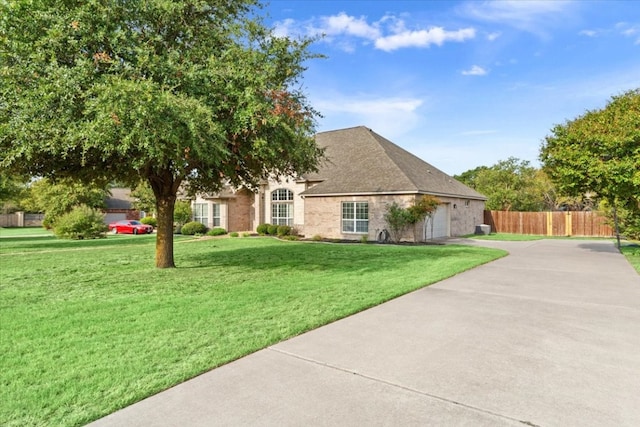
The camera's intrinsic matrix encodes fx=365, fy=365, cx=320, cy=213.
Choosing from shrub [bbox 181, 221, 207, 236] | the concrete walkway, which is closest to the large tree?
the concrete walkway

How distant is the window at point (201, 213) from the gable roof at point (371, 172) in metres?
10.2

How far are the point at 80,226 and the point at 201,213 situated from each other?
8.50 meters

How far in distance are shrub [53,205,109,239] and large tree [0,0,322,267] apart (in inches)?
653

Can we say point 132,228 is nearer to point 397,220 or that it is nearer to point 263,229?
point 263,229

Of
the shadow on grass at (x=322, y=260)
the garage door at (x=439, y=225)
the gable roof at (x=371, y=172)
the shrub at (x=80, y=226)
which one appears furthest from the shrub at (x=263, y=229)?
the shrub at (x=80, y=226)

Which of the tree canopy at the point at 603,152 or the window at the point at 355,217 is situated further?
the window at the point at 355,217

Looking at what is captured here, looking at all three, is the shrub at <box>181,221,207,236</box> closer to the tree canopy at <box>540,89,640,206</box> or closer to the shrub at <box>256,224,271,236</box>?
the shrub at <box>256,224,271,236</box>

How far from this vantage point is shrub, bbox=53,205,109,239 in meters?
24.4

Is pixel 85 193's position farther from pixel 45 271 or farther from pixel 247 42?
pixel 247 42

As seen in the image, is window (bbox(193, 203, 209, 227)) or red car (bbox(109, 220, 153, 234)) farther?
red car (bbox(109, 220, 153, 234))

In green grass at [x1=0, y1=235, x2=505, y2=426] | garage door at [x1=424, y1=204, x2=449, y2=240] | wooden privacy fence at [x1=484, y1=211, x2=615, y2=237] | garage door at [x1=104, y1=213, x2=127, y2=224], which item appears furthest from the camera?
garage door at [x1=104, y1=213, x2=127, y2=224]

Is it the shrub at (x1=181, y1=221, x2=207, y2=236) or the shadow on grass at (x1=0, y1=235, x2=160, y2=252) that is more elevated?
the shrub at (x1=181, y1=221, x2=207, y2=236)

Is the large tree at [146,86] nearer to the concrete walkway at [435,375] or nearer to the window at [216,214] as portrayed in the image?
the concrete walkway at [435,375]

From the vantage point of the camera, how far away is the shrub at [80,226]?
79.9ft
